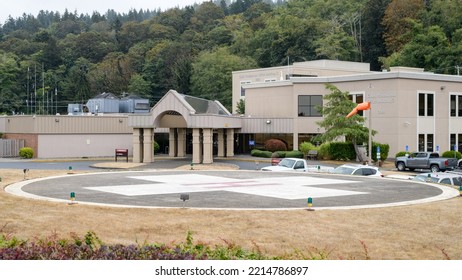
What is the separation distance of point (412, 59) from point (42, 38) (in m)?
122

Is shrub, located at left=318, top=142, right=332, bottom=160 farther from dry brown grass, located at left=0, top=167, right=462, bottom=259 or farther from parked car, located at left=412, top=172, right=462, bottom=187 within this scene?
dry brown grass, located at left=0, top=167, right=462, bottom=259

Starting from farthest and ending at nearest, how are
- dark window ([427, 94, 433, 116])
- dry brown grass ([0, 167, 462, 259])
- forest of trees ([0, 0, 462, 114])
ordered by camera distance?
forest of trees ([0, 0, 462, 114])
dark window ([427, 94, 433, 116])
dry brown grass ([0, 167, 462, 259])

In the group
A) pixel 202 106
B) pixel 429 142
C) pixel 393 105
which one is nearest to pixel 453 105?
pixel 429 142

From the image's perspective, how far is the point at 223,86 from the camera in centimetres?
11506

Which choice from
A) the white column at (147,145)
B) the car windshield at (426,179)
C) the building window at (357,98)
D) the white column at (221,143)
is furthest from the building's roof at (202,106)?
Answer: the car windshield at (426,179)

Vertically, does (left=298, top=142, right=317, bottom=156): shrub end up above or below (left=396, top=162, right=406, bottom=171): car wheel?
above

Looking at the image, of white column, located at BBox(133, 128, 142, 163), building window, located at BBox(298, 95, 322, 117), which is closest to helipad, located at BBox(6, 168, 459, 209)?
white column, located at BBox(133, 128, 142, 163)

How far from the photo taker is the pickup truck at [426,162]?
50094mm

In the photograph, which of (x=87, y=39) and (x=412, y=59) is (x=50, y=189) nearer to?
(x=412, y=59)

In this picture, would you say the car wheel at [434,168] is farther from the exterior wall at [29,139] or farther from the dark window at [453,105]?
the exterior wall at [29,139]

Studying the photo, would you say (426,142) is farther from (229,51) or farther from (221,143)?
(229,51)

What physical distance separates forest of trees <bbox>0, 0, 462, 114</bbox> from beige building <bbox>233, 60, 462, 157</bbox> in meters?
31.8

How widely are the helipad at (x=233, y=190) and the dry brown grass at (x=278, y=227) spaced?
2063mm

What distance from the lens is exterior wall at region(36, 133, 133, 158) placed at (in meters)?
65.4
